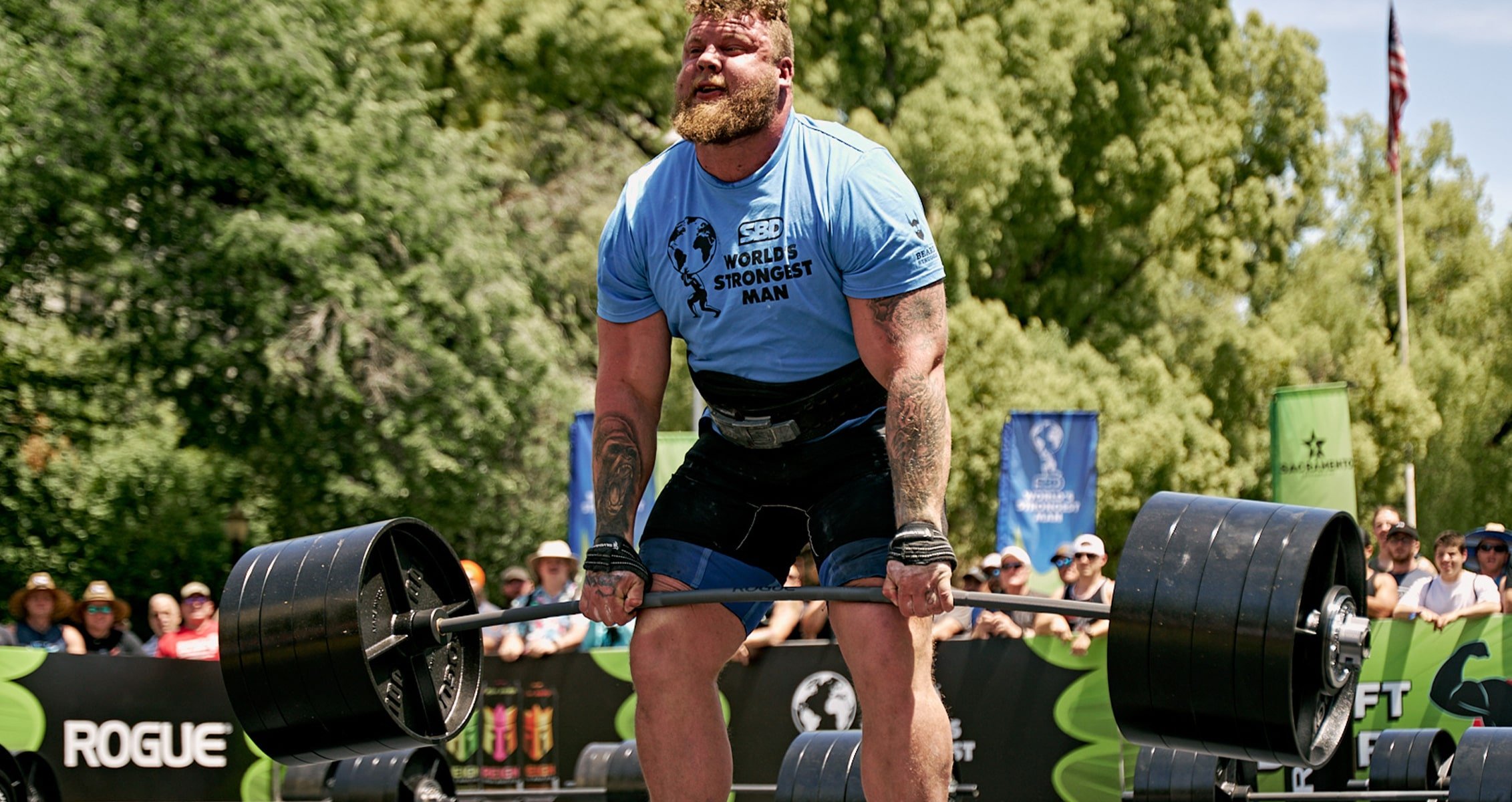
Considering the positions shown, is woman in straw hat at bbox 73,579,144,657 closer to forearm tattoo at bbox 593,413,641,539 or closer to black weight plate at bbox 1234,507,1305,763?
forearm tattoo at bbox 593,413,641,539

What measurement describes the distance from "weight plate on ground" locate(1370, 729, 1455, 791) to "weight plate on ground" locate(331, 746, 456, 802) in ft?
13.4

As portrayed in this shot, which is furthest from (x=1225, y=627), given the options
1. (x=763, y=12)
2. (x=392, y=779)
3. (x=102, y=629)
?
(x=102, y=629)

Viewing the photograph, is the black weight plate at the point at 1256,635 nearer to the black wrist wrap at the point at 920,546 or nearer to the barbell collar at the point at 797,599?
the barbell collar at the point at 797,599

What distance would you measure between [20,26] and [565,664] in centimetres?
982

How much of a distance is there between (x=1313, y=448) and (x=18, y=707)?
31.3 ft

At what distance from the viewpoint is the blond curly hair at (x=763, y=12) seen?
3902 millimetres

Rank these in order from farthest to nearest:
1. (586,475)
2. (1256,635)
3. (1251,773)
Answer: (586,475) < (1251,773) < (1256,635)

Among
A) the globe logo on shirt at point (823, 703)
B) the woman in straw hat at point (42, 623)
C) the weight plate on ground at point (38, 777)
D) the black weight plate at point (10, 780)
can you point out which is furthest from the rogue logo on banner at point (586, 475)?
the black weight plate at point (10, 780)

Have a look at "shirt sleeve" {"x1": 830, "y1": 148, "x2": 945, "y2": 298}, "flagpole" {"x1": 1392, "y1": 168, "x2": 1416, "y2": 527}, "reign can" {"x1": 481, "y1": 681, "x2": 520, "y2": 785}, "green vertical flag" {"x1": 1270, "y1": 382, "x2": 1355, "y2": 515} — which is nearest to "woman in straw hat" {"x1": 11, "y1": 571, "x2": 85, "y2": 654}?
"reign can" {"x1": 481, "y1": 681, "x2": 520, "y2": 785}

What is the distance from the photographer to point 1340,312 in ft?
85.3

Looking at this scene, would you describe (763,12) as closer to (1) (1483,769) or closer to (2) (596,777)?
(1) (1483,769)

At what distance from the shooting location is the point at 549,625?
9383 mm

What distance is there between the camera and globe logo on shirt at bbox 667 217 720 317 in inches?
155

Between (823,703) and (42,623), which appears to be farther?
(42,623)
